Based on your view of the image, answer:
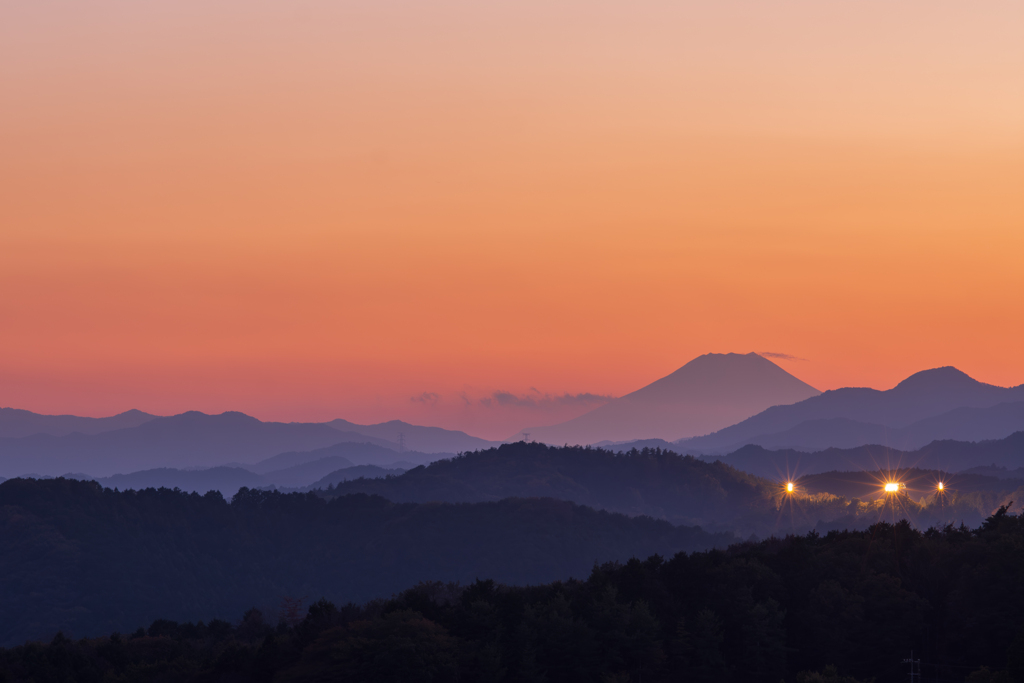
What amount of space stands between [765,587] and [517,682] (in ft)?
72.5

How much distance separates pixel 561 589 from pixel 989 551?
31036mm

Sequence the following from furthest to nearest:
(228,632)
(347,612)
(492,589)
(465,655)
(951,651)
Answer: (228,632) < (347,612) < (492,589) < (951,651) < (465,655)

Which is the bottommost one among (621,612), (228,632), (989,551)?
(228,632)

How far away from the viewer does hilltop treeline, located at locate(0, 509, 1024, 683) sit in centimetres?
6538

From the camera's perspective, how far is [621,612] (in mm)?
68562

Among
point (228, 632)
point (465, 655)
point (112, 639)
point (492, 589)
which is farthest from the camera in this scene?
point (228, 632)

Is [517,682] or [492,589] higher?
[492,589]

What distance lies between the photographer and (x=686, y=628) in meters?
71.4

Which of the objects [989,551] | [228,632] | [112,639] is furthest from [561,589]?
[228,632]

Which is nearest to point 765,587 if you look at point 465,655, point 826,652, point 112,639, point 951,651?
point 826,652

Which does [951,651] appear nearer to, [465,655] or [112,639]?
[465,655]

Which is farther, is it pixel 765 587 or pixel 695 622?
pixel 765 587

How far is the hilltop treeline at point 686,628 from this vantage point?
6538cm

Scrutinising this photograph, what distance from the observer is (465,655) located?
6462cm
